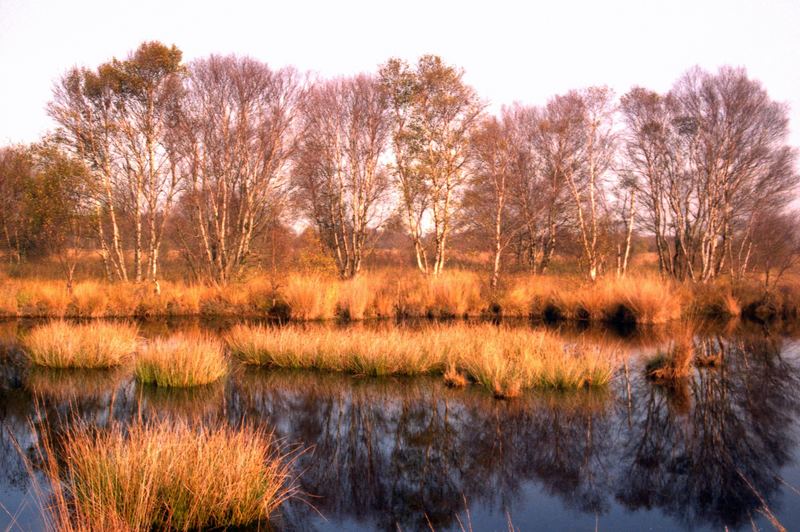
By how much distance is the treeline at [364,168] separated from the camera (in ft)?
75.7

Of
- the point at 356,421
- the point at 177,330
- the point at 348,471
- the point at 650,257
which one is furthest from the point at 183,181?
the point at 650,257

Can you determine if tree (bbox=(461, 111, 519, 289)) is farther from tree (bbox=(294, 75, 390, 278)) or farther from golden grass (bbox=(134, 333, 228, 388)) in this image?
golden grass (bbox=(134, 333, 228, 388))

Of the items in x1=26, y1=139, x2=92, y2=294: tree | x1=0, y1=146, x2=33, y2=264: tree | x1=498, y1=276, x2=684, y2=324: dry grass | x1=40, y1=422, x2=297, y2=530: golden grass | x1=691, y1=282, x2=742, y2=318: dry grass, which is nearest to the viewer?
x1=40, y1=422, x2=297, y2=530: golden grass

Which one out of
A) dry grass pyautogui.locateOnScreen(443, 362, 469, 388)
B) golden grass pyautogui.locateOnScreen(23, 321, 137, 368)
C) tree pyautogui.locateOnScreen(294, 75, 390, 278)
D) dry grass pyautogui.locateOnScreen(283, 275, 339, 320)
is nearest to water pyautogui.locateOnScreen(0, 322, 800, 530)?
dry grass pyautogui.locateOnScreen(443, 362, 469, 388)

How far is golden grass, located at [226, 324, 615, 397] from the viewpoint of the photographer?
9.77 m

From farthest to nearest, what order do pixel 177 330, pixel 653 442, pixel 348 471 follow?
pixel 177 330, pixel 653 442, pixel 348 471

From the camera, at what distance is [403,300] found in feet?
69.8

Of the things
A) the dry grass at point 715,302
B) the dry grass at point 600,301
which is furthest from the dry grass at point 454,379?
the dry grass at point 715,302

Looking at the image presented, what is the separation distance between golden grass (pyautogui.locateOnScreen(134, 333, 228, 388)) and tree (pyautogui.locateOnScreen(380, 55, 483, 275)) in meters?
15.4

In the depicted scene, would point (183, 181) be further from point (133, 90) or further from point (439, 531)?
point (439, 531)

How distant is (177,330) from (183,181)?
9.52 metres

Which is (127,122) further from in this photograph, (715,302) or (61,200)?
(715,302)

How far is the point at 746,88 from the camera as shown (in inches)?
1013

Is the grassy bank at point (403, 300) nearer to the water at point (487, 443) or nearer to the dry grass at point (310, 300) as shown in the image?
the dry grass at point (310, 300)
